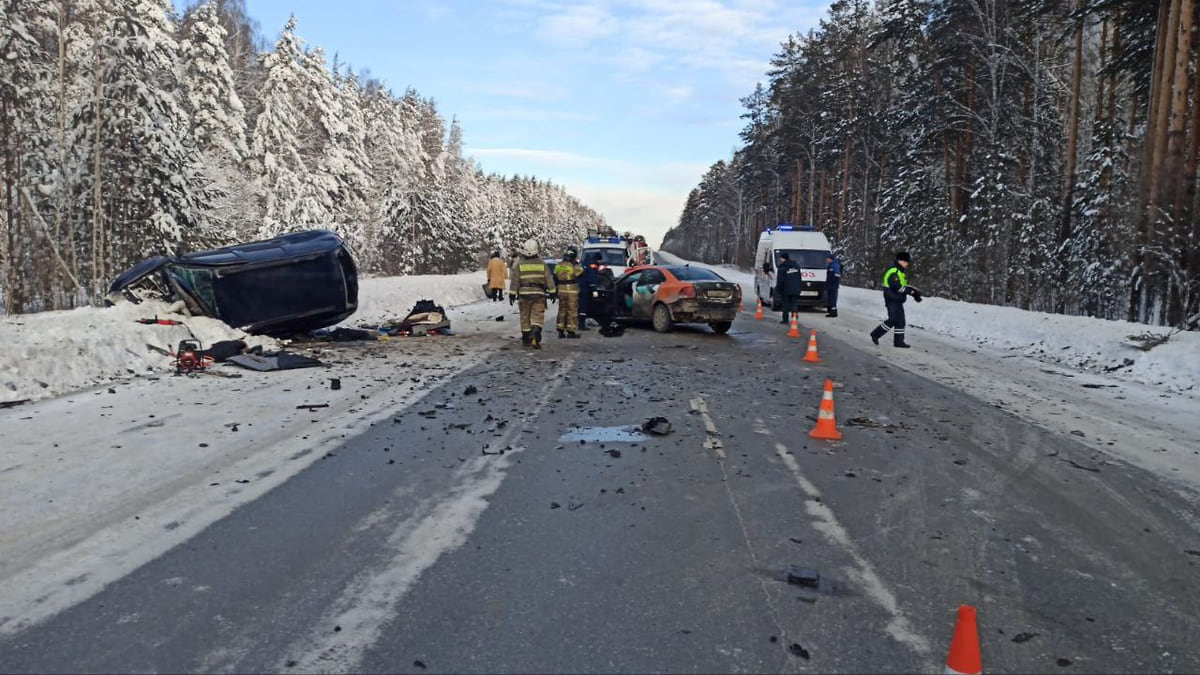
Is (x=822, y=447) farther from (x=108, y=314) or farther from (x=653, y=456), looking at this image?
(x=108, y=314)

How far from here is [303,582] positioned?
12.9ft

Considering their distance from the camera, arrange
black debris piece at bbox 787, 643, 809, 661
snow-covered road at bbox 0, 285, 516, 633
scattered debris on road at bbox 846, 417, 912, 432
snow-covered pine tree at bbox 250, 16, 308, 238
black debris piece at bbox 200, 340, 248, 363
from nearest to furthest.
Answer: black debris piece at bbox 787, 643, 809, 661, snow-covered road at bbox 0, 285, 516, 633, scattered debris on road at bbox 846, 417, 912, 432, black debris piece at bbox 200, 340, 248, 363, snow-covered pine tree at bbox 250, 16, 308, 238

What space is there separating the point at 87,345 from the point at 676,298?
11.0 m

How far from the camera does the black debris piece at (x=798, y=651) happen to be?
3.25m

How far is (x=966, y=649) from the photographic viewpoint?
2.66 metres

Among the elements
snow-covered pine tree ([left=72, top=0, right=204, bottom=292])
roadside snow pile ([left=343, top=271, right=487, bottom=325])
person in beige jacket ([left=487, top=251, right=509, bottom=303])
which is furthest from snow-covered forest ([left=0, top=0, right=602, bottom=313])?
person in beige jacket ([left=487, top=251, right=509, bottom=303])

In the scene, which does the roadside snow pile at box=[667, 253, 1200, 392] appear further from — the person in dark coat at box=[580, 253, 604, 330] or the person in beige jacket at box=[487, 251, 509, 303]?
the person in beige jacket at box=[487, 251, 509, 303]

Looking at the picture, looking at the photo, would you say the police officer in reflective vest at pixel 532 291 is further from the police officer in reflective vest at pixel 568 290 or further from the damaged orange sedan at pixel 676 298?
the damaged orange sedan at pixel 676 298

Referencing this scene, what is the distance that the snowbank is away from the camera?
8977 millimetres

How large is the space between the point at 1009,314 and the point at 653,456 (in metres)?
15.0

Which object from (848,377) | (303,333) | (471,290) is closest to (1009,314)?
(848,377)

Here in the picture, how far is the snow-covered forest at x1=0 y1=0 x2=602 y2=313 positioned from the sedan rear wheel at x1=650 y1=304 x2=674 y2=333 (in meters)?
19.7

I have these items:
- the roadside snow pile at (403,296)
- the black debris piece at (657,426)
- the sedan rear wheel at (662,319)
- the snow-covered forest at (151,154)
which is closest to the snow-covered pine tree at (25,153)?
the snow-covered forest at (151,154)

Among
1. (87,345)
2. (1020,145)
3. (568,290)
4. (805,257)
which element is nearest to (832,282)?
(805,257)
